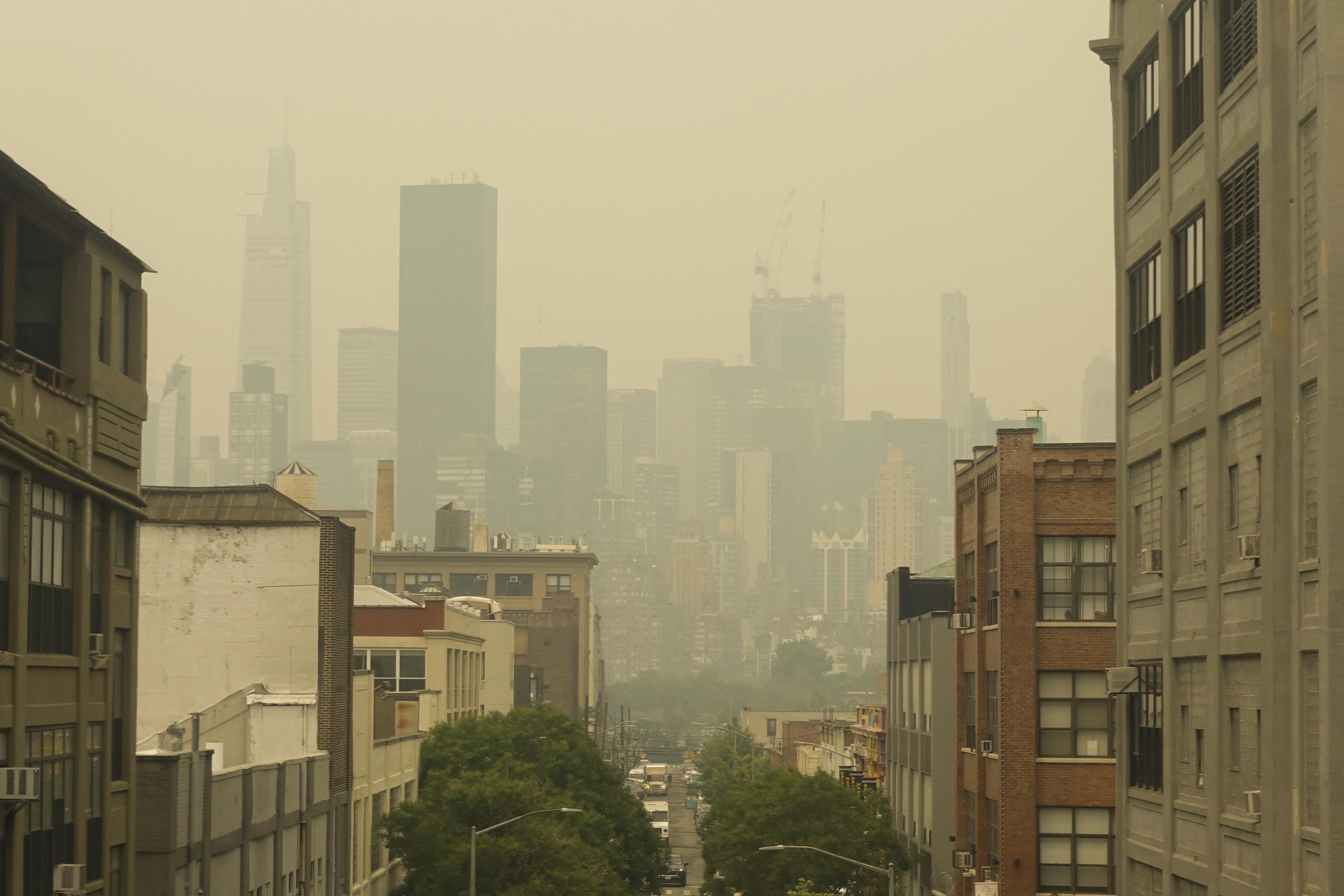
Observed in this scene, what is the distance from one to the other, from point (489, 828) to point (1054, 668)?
A: 19.5 meters

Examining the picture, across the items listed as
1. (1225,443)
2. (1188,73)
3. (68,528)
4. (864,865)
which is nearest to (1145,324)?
(1188,73)

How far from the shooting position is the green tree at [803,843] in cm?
6538

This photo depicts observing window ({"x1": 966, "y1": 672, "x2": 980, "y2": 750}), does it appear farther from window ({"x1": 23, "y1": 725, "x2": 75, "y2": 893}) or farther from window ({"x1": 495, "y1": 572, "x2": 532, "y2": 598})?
window ({"x1": 495, "y1": 572, "x2": 532, "y2": 598})

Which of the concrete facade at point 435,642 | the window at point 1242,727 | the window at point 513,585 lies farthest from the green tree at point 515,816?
the window at point 513,585

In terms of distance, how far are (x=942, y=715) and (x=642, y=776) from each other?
130m

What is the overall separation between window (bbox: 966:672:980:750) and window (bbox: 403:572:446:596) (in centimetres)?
12021

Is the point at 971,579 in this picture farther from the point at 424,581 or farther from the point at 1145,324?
the point at 424,581

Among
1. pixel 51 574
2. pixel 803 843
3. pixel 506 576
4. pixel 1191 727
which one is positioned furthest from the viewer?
pixel 506 576

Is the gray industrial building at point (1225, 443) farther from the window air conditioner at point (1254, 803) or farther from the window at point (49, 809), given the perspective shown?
the window at point (49, 809)

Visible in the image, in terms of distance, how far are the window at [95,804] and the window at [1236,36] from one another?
78.3 ft

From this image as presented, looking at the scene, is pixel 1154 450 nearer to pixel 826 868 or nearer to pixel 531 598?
pixel 826 868

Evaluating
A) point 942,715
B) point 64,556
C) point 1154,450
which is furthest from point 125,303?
point 942,715

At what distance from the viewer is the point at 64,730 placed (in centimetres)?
3284

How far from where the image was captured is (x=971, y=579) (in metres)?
60.2
